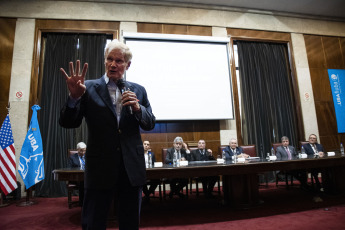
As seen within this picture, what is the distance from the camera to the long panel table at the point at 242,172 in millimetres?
2377

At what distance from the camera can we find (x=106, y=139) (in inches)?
39.9

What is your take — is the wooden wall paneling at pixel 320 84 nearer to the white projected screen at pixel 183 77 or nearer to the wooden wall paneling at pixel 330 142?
the wooden wall paneling at pixel 330 142

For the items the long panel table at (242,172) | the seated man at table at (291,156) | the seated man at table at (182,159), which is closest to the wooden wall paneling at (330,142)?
the seated man at table at (291,156)

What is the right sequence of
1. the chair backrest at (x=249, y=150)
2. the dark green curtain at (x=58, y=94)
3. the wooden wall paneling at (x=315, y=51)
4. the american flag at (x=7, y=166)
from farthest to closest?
the wooden wall paneling at (x=315, y=51), the dark green curtain at (x=58, y=94), the chair backrest at (x=249, y=150), the american flag at (x=7, y=166)

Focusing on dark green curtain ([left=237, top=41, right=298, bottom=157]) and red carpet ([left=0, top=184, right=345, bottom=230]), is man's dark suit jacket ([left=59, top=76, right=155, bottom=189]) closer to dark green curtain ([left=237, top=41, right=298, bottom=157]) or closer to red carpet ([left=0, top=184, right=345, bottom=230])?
red carpet ([left=0, top=184, right=345, bottom=230])

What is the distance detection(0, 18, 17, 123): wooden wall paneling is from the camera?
5.09m

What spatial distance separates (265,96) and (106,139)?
581 centimetres

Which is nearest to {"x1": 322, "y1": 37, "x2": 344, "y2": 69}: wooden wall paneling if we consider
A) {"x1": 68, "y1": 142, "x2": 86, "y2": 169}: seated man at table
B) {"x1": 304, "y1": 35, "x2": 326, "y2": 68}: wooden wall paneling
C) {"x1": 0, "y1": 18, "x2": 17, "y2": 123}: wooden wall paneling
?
{"x1": 304, "y1": 35, "x2": 326, "y2": 68}: wooden wall paneling

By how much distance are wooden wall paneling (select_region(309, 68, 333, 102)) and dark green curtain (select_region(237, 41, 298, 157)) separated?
650 mm

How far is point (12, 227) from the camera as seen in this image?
8.68 feet

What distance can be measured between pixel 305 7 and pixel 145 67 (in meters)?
4.67

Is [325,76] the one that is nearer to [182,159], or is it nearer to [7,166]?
[182,159]

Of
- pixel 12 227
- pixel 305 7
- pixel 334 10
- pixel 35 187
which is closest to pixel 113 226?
pixel 12 227

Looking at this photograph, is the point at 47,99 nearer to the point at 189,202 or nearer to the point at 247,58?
the point at 189,202
